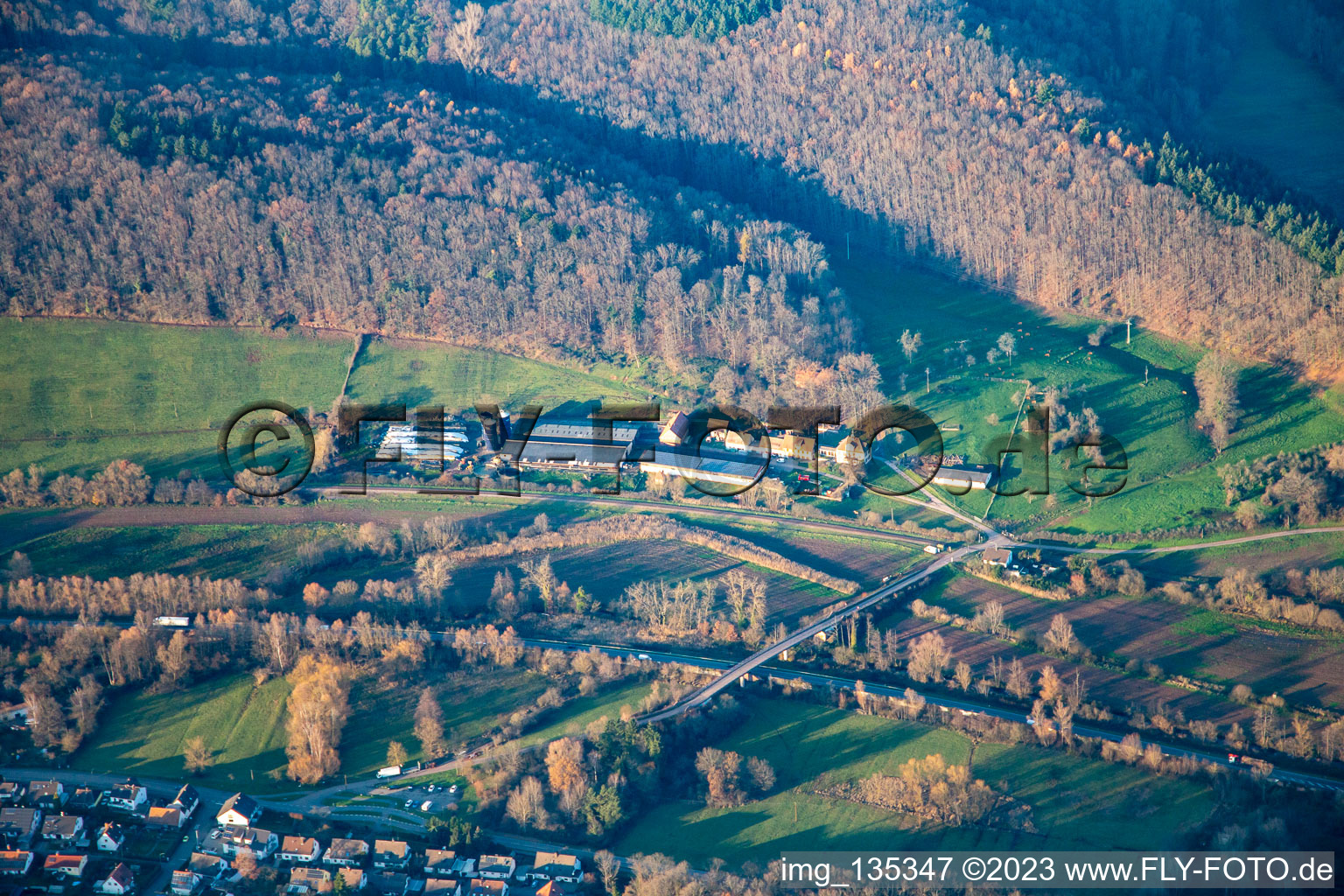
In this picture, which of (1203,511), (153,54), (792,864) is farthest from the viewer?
(153,54)

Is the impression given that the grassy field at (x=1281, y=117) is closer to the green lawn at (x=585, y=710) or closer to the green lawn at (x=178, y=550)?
the green lawn at (x=585, y=710)

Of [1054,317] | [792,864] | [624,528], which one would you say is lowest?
[792,864]

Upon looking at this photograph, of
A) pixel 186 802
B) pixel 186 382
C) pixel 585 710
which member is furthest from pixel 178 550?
pixel 585 710

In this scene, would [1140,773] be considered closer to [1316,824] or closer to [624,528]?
[1316,824]

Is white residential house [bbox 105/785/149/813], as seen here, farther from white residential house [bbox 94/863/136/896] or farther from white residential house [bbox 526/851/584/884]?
white residential house [bbox 526/851/584/884]

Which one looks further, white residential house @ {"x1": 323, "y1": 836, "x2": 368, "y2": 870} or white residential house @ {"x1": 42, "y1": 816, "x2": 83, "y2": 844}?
white residential house @ {"x1": 42, "y1": 816, "x2": 83, "y2": 844}

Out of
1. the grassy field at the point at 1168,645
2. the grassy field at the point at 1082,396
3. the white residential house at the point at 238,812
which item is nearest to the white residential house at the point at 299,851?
the white residential house at the point at 238,812

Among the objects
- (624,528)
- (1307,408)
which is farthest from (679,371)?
(1307,408)

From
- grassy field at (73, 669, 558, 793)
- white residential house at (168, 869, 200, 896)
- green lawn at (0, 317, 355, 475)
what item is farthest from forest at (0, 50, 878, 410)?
white residential house at (168, 869, 200, 896)
